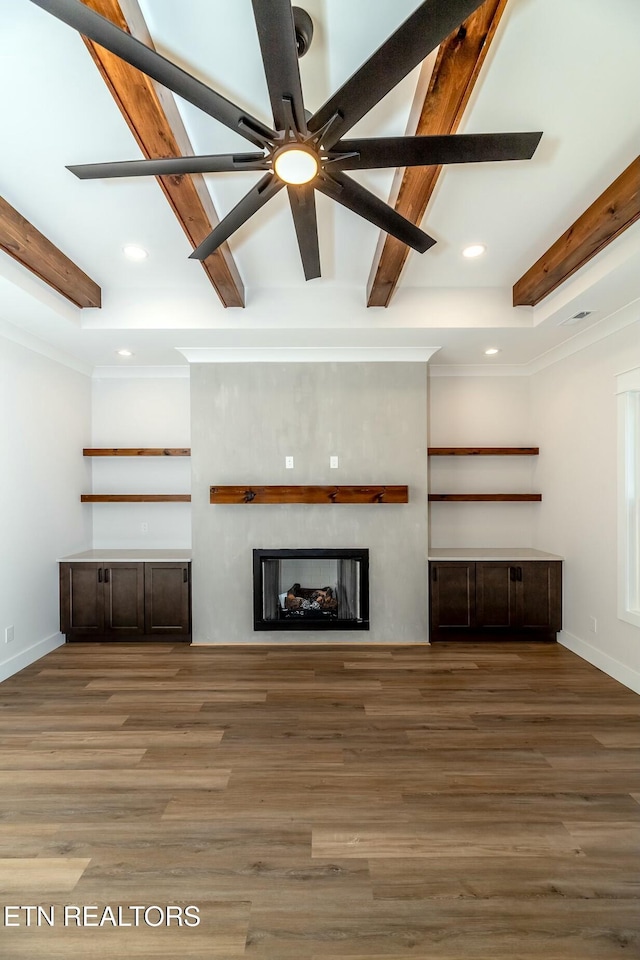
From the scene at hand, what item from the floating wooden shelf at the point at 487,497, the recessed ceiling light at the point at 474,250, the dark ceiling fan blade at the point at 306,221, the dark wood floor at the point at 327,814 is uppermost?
the recessed ceiling light at the point at 474,250

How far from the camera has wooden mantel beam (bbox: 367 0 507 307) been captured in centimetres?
156

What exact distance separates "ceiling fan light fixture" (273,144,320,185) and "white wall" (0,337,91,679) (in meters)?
2.97

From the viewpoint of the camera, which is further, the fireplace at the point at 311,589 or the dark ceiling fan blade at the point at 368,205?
the fireplace at the point at 311,589

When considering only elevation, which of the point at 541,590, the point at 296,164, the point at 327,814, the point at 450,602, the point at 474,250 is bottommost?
the point at 327,814

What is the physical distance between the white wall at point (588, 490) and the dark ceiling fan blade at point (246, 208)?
271cm

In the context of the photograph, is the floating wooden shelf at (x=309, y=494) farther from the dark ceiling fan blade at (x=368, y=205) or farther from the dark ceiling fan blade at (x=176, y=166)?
the dark ceiling fan blade at (x=176, y=166)

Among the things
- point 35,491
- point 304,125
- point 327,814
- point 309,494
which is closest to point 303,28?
point 304,125

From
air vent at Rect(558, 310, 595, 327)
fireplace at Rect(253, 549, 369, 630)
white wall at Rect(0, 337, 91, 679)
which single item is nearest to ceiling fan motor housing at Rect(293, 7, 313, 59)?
air vent at Rect(558, 310, 595, 327)

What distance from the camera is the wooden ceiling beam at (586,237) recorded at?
238 cm

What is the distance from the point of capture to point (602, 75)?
186 cm

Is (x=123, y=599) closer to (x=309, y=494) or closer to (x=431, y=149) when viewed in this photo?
(x=309, y=494)

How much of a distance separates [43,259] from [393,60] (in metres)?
2.44

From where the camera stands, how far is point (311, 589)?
4.73 metres

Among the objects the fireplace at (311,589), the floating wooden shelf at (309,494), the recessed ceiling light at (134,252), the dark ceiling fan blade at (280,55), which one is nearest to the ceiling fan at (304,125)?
the dark ceiling fan blade at (280,55)
